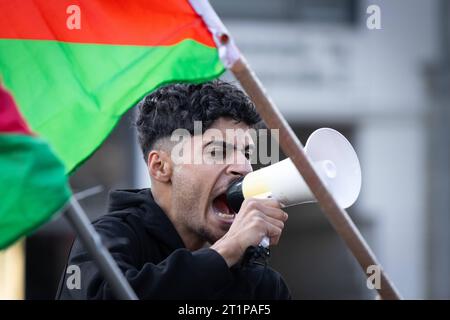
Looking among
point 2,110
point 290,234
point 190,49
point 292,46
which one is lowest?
point 290,234

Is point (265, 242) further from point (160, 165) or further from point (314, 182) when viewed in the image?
point (160, 165)

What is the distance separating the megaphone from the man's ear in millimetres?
300

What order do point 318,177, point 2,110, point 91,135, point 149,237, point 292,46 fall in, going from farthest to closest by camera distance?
1. point 292,46
2. point 149,237
3. point 91,135
4. point 318,177
5. point 2,110

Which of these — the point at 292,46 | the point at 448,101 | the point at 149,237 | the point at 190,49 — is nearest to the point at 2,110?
the point at 190,49

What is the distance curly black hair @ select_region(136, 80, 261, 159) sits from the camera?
4.27 metres

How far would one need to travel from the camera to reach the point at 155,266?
12.2 ft

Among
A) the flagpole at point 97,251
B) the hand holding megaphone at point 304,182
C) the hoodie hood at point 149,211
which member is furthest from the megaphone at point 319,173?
the flagpole at point 97,251

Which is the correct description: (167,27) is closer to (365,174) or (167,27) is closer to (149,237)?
(149,237)

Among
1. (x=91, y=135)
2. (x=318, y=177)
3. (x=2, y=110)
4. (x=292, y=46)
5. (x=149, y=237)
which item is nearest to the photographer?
(x=2, y=110)

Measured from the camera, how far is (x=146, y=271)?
3.66 m

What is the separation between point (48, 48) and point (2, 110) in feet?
2.83

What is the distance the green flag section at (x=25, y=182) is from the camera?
2973mm

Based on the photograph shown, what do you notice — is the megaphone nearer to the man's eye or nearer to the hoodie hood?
the man's eye

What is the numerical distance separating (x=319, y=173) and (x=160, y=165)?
896 mm
